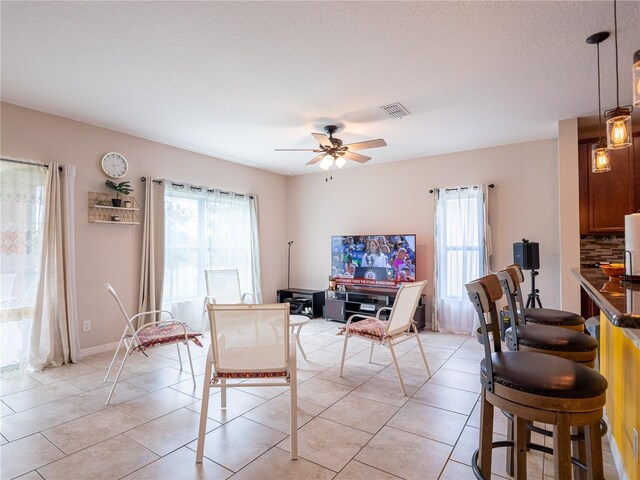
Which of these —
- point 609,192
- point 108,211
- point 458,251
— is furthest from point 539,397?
point 108,211

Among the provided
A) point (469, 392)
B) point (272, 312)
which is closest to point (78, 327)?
point (272, 312)

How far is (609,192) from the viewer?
3.81m

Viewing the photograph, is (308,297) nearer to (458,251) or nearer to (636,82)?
(458,251)

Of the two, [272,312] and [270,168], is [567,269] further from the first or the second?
[270,168]

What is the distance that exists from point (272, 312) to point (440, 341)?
122 inches

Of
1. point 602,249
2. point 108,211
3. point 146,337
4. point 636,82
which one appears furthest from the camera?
point 602,249

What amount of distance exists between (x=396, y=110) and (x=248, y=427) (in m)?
3.08

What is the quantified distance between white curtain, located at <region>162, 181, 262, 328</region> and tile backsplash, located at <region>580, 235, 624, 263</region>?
15.0ft

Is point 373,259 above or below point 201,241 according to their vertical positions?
below

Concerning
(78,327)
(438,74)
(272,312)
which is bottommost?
(78,327)

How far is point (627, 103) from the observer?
134 inches

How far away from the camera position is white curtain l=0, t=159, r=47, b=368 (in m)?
3.23

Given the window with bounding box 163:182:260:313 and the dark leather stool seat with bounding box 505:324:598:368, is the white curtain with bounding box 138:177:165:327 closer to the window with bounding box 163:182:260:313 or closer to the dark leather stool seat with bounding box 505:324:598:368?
the window with bounding box 163:182:260:313

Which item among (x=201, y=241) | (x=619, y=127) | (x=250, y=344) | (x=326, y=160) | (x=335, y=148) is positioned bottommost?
(x=250, y=344)
